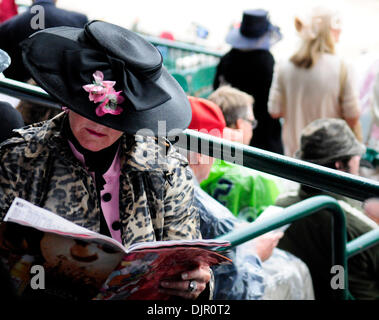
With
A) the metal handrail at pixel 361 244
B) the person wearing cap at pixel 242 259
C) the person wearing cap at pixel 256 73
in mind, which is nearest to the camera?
the person wearing cap at pixel 242 259

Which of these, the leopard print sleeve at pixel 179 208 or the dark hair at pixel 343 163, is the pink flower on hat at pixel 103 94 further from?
the dark hair at pixel 343 163

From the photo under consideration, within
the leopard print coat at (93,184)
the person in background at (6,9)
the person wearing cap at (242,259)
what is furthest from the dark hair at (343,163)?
the person in background at (6,9)

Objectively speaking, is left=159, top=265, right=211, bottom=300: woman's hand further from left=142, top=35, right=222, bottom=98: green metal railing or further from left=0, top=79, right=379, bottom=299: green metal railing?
left=142, top=35, right=222, bottom=98: green metal railing

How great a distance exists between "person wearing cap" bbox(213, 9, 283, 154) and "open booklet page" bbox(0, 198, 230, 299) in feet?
9.92

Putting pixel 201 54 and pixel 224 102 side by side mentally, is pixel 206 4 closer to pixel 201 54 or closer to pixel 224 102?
pixel 201 54

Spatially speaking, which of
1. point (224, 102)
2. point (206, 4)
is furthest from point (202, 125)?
point (206, 4)

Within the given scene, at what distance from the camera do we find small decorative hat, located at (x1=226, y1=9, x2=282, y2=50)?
4.47 m

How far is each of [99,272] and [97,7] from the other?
9490mm

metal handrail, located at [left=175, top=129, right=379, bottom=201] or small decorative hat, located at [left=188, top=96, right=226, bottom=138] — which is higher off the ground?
small decorative hat, located at [left=188, top=96, right=226, bottom=138]

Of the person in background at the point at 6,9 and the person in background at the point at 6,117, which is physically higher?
the person in background at the point at 6,9

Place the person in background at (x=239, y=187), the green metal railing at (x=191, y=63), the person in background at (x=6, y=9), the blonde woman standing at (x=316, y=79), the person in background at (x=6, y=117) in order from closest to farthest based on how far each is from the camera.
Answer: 1. the person in background at (x=6, y=117)
2. the person in background at (x=239, y=187)
3. the blonde woman standing at (x=316, y=79)
4. the person in background at (x=6, y=9)
5. the green metal railing at (x=191, y=63)

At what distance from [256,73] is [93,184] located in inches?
114

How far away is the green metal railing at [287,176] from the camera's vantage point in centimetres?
154

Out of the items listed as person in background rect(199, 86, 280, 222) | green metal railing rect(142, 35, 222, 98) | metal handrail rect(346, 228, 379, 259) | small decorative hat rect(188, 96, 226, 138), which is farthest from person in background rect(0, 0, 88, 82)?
green metal railing rect(142, 35, 222, 98)
